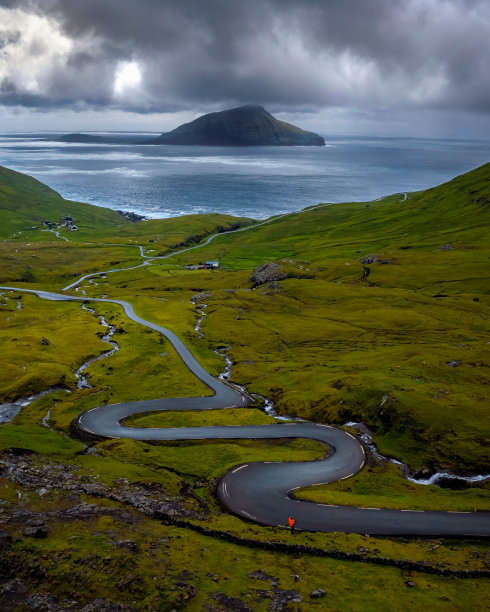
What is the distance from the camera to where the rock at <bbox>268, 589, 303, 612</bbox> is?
36.2 m

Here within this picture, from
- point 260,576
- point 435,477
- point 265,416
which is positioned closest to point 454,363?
point 435,477

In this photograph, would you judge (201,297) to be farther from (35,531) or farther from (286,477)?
(35,531)

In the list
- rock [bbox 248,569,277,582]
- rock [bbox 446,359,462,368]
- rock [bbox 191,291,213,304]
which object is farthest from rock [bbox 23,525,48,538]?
rock [bbox 191,291,213,304]

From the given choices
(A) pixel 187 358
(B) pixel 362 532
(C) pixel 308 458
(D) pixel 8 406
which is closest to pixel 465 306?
(A) pixel 187 358

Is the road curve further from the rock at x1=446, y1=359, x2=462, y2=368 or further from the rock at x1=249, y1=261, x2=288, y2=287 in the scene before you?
the rock at x1=249, y1=261, x2=288, y2=287

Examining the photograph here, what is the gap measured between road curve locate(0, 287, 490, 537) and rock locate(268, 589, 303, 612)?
433 inches

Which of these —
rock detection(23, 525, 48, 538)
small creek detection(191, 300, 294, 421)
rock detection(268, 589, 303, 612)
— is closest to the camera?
rock detection(268, 589, 303, 612)

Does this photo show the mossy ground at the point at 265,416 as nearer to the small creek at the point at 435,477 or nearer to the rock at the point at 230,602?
the rock at the point at 230,602

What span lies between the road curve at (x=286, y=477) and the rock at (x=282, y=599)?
1100 cm

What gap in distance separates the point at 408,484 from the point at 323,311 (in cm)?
9774

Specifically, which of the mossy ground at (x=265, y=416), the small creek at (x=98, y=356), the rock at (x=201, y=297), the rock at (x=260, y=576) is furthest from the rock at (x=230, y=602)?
the rock at (x=201, y=297)

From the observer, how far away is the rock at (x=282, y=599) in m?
36.2

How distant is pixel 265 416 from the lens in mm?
82000

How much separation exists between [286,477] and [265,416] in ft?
76.8
